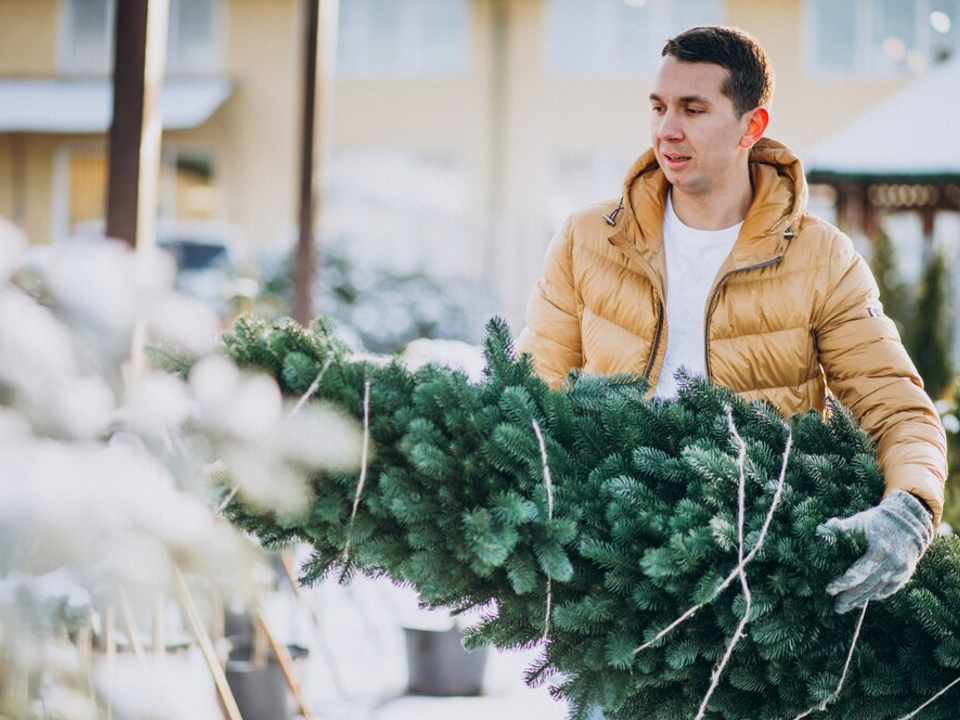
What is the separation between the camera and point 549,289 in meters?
2.57

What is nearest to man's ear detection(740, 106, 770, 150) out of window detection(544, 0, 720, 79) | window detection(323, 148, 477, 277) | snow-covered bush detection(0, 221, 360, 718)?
snow-covered bush detection(0, 221, 360, 718)

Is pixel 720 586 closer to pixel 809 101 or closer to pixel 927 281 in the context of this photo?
pixel 927 281

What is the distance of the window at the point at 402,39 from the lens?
18.0 meters

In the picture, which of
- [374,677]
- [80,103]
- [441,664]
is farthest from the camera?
[80,103]

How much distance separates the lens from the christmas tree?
1784mm

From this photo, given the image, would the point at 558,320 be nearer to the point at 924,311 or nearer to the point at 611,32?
the point at 924,311

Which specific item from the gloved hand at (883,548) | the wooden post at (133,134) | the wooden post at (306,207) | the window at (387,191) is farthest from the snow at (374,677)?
the window at (387,191)

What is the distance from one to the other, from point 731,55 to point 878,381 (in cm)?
72

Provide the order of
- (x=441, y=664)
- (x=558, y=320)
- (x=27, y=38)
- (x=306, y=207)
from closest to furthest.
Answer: (x=558, y=320)
(x=441, y=664)
(x=306, y=207)
(x=27, y=38)

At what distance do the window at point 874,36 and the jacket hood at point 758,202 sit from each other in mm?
16216

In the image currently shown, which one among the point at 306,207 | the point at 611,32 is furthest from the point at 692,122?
the point at 611,32

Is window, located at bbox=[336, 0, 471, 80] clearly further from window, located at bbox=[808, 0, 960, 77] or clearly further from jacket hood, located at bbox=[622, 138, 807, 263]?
jacket hood, located at bbox=[622, 138, 807, 263]

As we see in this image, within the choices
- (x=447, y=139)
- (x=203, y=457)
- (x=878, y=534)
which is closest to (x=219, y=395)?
(x=203, y=457)

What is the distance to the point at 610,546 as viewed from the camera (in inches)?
70.8
